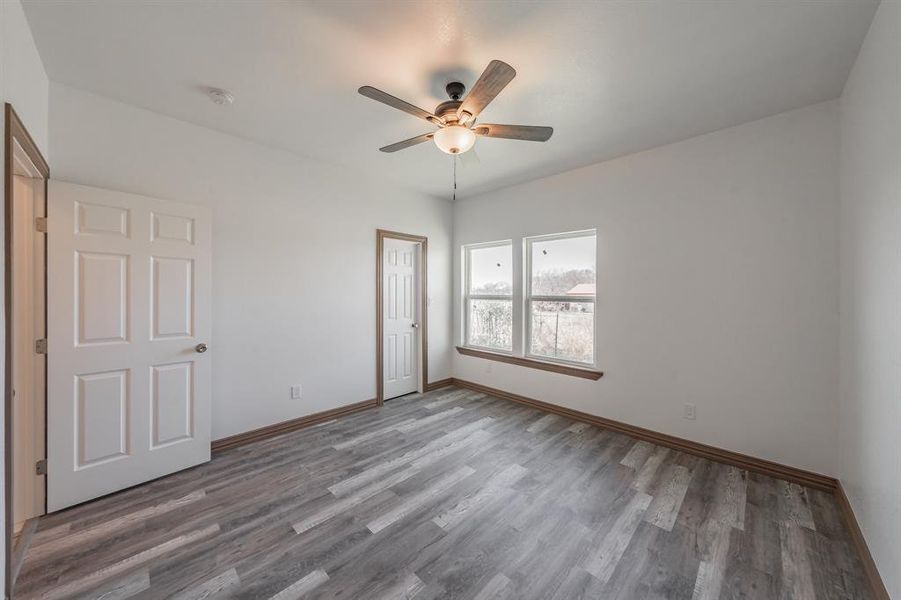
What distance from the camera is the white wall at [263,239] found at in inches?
95.3

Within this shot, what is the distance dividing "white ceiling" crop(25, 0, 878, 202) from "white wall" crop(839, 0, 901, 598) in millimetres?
274

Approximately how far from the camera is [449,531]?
1968 mm

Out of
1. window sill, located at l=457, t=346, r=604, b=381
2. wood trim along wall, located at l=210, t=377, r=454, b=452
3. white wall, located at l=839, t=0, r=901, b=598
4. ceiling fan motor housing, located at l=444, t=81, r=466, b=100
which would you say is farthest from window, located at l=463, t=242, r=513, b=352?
white wall, located at l=839, t=0, r=901, b=598

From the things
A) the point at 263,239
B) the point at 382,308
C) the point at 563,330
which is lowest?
the point at 563,330

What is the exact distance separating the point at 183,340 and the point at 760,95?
437 cm

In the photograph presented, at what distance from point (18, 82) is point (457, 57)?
2.14 metres

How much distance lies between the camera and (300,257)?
3.40 metres

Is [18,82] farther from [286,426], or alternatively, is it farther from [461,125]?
[286,426]

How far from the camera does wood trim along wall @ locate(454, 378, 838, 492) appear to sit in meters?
2.43

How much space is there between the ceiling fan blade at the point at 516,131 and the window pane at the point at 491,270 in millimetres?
2324

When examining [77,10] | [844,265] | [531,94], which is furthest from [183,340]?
[844,265]

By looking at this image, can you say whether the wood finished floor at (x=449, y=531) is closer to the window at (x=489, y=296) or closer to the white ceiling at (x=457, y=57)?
the window at (x=489, y=296)

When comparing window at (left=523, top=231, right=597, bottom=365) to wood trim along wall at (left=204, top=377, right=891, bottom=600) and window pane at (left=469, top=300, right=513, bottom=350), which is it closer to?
window pane at (left=469, top=300, right=513, bottom=350)

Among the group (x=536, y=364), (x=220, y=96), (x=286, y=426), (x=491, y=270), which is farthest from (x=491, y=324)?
(x=220, y=96)
